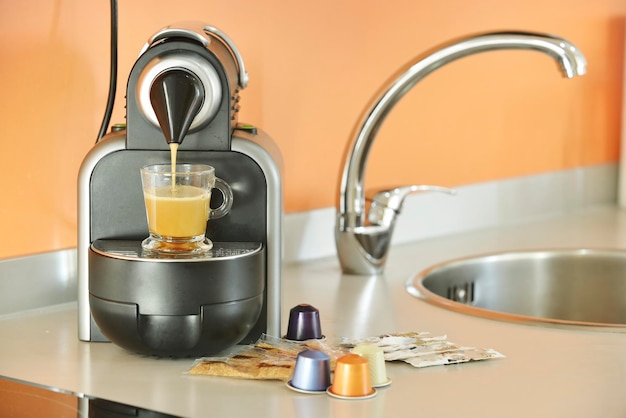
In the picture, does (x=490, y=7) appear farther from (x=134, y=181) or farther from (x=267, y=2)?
(x=134, y=181)

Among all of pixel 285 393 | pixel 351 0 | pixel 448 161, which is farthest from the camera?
pixel 448 161

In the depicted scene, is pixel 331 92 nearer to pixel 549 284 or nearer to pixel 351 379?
pixel 549 284

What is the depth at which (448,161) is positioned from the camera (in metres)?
1.97

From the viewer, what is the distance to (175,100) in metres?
1.06

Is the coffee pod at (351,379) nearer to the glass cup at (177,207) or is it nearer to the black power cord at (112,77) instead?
the glass cup at (177,207)

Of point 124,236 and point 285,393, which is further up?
point 124,236

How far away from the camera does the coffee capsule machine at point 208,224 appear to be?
103cm

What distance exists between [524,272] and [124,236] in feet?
2.81

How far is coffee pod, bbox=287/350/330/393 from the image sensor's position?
972 millimetres

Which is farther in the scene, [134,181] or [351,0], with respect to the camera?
[351,0]

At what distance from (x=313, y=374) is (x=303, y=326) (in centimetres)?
18

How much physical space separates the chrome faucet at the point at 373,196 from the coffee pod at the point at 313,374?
57cm

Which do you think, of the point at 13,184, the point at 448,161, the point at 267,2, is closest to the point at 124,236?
the point at 13,184

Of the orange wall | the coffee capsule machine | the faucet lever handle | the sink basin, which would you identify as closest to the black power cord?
the orange wall
